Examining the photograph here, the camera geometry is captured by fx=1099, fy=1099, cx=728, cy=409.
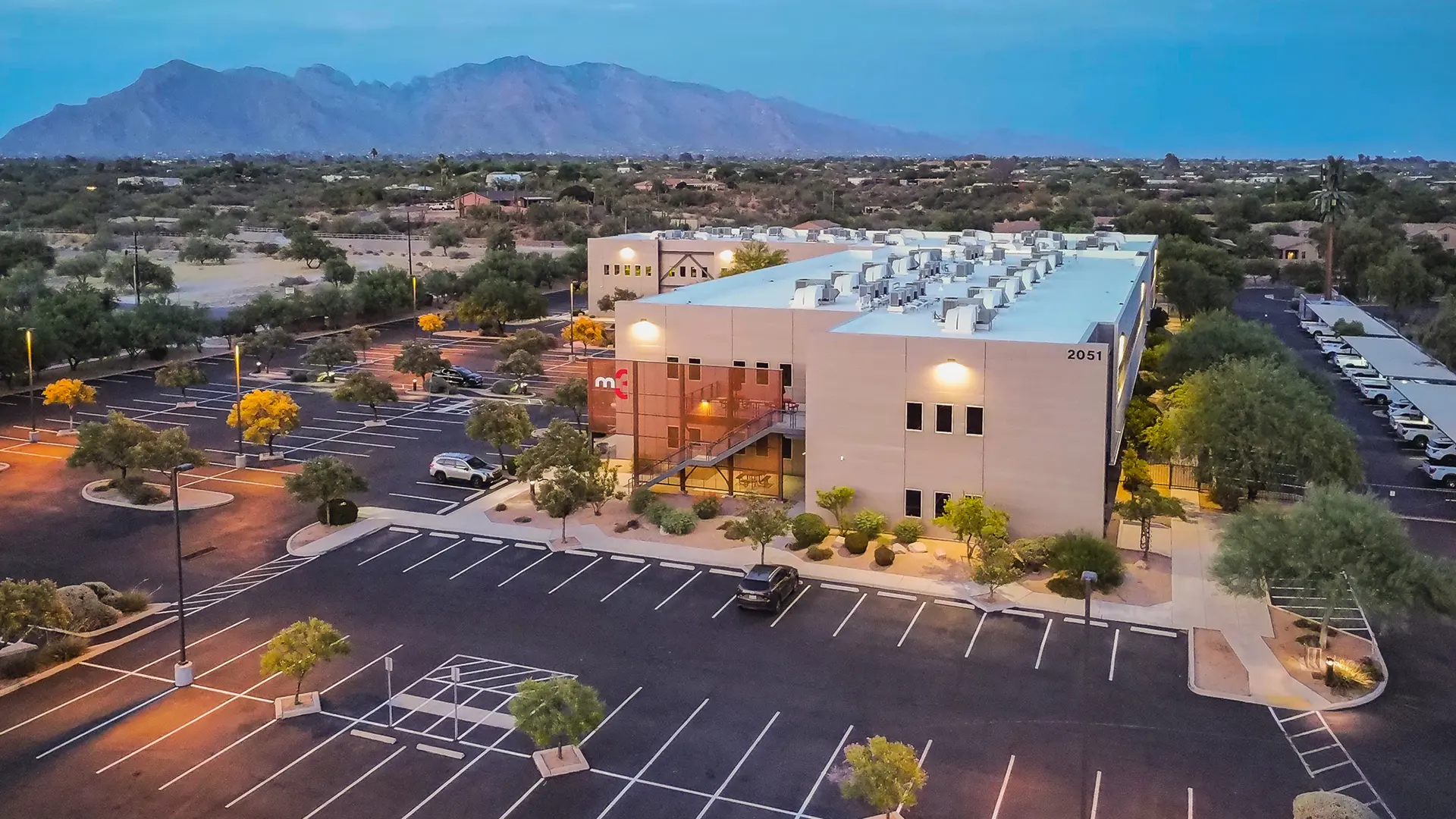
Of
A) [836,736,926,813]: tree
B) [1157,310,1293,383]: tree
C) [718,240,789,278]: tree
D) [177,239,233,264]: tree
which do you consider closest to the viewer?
[836,736,926,813]: tree

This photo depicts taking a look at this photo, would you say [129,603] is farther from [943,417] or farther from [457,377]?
[457,377]

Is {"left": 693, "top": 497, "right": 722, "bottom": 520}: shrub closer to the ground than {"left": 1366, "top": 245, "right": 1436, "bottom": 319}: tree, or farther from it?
closer to the ground

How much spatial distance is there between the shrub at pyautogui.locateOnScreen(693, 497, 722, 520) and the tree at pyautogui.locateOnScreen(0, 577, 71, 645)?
18.8 m

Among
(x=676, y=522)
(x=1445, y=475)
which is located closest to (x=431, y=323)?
(x=676, y=522)

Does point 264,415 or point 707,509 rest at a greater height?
point 264,415

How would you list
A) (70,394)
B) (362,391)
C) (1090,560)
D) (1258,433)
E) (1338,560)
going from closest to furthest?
(1338,560), (1090,560), (1258,433), (70,394), (362,391)

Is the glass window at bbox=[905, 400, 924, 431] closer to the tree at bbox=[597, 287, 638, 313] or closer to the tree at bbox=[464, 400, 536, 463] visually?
the tree at bbox=[464, 400, 536, 463]

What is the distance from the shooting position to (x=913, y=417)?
3525cm

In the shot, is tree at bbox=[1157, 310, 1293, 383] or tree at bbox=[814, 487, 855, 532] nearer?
tree at bbox=[814, 487, 855, 532]

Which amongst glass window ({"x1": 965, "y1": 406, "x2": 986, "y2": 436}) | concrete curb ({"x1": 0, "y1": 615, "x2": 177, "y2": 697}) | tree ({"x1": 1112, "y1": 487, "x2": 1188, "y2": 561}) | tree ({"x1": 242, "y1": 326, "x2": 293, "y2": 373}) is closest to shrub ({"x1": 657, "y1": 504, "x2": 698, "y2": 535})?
glass window ({"x1": 965, "y1": 406, "x2": 986, "y2": 436})

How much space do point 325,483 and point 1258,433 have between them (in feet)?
102

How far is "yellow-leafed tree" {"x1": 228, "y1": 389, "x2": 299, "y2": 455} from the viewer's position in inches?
1751

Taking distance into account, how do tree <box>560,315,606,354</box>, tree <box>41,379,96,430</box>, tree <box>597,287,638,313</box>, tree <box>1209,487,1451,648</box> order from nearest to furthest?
1. tree <box>1209,487,1451,648</box>
2. tree <box>41,379,96,430</box>
3. tree <box>560,315,606,354</box>
4. tree <box>597,287,638,313</box>

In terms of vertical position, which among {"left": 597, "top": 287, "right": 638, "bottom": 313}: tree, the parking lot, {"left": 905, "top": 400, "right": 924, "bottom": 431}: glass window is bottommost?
the parking lot
